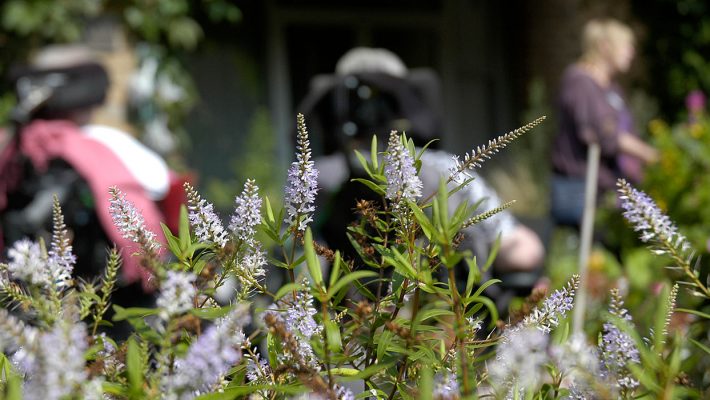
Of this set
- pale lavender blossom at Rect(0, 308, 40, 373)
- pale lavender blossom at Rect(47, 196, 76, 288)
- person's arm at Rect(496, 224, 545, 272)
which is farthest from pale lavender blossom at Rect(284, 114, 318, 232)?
person's arm at Rect(496, 224, 545, 272)

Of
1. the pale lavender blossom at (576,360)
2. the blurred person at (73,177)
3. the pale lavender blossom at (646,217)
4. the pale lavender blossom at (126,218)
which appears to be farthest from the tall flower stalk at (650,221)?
the blurred person at (73,177)

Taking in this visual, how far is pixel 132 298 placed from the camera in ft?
10.0

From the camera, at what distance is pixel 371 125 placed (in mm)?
3215

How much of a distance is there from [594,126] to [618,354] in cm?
400

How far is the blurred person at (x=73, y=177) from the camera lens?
2994mm

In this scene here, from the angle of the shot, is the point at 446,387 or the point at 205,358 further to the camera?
the point at 446,387

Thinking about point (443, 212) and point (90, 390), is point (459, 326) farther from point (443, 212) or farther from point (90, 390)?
point (90, 390)

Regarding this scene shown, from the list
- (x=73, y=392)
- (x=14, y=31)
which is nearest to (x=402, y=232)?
(x=73, y=392)

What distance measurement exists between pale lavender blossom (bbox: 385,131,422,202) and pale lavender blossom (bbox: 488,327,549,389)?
169 millimetres

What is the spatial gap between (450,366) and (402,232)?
136mm

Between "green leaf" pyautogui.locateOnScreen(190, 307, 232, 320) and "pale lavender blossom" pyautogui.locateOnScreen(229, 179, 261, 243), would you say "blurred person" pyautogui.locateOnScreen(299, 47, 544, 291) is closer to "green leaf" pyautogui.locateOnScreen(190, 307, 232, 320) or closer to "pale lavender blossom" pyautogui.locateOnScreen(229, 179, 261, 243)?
"pale lavender blossom" pyautogui.locateOnScreen(229, 179, 261, 243)

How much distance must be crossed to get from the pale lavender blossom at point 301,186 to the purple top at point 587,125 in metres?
3.92

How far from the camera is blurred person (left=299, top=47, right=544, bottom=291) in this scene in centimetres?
295

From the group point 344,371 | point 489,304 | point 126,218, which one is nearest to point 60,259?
point 126,218
